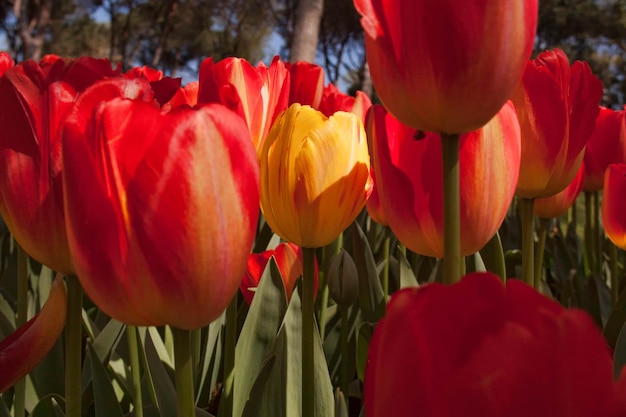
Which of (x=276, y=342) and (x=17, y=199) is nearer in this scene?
(x=17, y=199)

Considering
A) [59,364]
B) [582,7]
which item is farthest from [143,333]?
[582,7]

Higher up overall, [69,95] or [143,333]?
[69,95]

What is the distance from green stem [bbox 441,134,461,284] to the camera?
0.38 m

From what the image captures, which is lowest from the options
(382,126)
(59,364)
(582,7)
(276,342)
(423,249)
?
(59,364)

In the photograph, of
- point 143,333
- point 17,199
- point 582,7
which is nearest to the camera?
point 17,199

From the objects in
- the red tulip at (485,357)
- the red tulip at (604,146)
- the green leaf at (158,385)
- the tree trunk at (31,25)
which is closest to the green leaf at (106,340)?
the green leaf at (158,385)

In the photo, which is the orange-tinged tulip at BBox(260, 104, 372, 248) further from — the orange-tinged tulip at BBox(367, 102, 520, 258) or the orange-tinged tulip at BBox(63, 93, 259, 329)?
the orange-tinged tulip at BBox(63, 93, 259, 329)

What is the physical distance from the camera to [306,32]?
12.3 feet

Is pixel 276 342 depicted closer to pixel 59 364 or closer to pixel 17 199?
pixel 17 199

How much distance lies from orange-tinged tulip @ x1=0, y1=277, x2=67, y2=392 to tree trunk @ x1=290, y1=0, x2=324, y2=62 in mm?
3360

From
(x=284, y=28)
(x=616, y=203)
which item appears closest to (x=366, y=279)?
(x=616, y=203)

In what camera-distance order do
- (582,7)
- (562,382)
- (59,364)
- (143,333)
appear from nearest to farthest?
1. (562,382)
2. (143,333)
3. (59,364)
4. (582,7)

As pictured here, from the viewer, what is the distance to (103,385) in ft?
2.18

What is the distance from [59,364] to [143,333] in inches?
9.4
